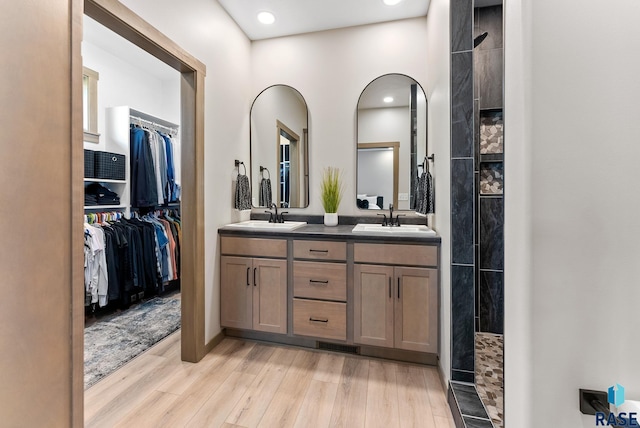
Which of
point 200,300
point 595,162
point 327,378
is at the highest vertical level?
point 595,162

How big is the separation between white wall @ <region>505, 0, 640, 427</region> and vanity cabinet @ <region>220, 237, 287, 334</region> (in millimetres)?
1674

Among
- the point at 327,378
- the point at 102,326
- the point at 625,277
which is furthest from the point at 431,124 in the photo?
the point at 102,326

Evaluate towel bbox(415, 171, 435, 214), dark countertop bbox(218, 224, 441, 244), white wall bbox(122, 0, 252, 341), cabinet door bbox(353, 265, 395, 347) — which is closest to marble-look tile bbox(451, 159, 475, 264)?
dark countertop bbox(218, 224, 441, 244)

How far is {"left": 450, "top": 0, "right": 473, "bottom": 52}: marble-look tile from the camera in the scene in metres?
1.57

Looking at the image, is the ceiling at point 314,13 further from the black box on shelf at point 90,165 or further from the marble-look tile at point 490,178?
the black box on shelf at point 90,165

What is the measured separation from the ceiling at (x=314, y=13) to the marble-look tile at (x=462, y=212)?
1.63 meters

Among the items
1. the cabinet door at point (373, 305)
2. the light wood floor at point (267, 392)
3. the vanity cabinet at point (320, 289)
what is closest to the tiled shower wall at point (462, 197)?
the light wood floor at point (267, 392)

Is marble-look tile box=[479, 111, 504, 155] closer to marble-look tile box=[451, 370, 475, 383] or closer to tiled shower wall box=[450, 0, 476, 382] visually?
tiled shower wall box=[450, 0, 476, 382]

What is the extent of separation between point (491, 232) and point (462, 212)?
3.20 feet

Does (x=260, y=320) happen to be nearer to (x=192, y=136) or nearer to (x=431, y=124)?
(x=192, y=136)

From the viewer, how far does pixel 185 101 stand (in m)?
2.00

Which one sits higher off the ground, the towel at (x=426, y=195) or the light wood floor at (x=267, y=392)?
the towel at (x=426, y=195)

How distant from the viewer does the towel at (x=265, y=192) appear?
9.29 feet

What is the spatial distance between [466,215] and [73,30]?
205 cm
